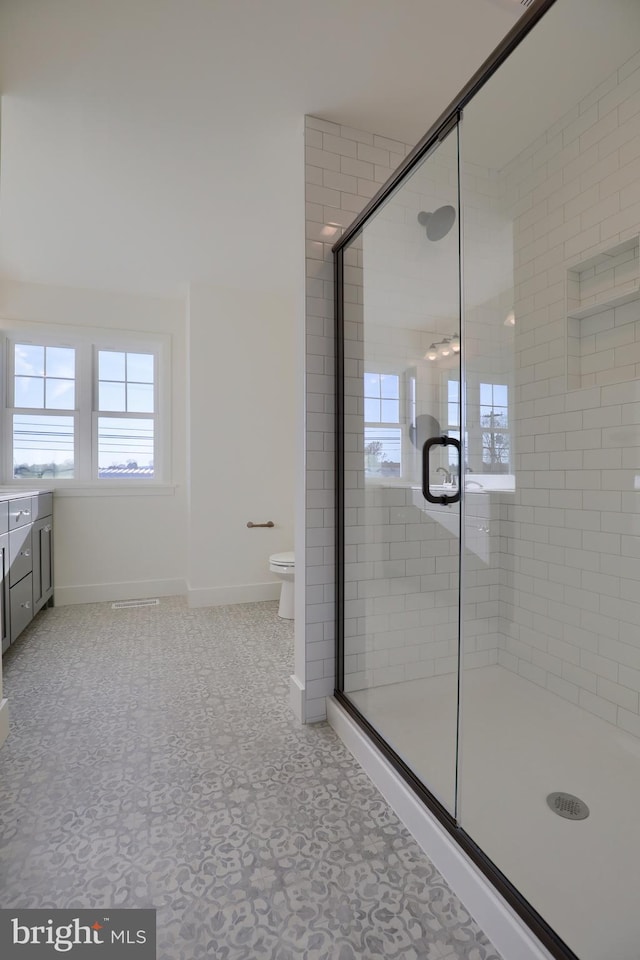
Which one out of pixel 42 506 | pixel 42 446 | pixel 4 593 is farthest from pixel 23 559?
pixel 42 446

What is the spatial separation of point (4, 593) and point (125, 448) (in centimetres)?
189

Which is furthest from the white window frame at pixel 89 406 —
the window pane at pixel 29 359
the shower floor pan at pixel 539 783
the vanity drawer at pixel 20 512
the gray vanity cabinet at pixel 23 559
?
the shower floor pan at pixel 539 783

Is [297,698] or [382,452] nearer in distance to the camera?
[382,452]

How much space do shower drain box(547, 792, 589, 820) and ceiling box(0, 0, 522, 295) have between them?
2.25 m

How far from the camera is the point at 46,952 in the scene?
43.1 inches

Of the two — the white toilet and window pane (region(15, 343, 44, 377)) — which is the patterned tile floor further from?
window pane (region(15, 343, 44, 377))

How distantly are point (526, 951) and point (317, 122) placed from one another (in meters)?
2.88

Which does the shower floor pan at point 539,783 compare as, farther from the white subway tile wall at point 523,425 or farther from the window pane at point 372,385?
the window pane at point 372,385

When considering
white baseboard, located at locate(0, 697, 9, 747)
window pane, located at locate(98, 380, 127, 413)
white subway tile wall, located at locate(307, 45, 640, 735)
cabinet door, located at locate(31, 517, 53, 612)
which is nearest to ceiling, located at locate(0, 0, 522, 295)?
white subway tile wall, located at locate(307, 45, 640, 735)

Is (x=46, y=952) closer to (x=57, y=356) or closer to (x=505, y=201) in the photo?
(x=505, y=201)

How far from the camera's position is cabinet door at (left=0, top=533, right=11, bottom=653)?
8.28 ft

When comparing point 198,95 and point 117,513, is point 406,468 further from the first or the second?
point 117,513

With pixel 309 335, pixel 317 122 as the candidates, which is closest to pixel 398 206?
pixel 309 335

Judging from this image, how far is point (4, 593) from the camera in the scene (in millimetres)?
2600
